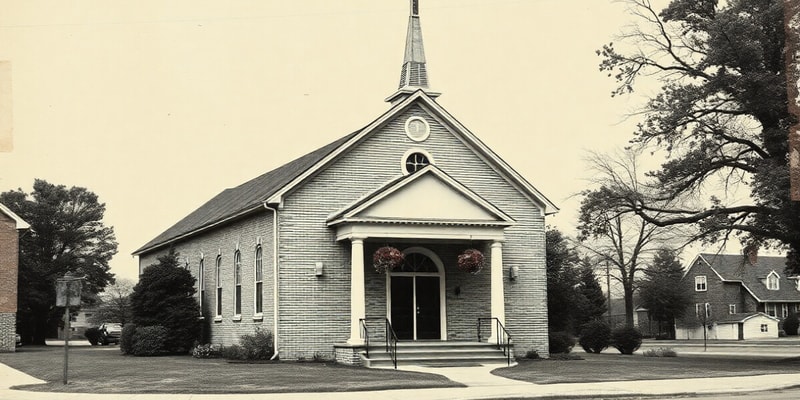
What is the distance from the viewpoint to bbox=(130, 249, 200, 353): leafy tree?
3462 cm

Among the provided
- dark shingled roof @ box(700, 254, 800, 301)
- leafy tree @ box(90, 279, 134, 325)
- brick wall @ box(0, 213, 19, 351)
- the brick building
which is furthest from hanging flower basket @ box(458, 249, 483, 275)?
leafy tree @ box(90, 279, 134, 325)

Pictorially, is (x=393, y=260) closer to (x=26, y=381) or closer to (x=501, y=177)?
(x=501, y=177)

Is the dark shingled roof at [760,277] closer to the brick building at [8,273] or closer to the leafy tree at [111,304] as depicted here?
the leafy tree at [111,304]

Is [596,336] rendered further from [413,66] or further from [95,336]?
[95,336]

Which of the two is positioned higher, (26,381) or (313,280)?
(313,280)

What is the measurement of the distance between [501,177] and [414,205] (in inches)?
190

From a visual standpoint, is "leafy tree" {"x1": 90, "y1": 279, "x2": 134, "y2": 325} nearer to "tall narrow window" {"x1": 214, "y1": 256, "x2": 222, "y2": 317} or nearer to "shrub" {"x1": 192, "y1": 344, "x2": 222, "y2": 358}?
"tall narrow window" {"x1": 214, "y1": 256, "x2": 222, "y2": 317}

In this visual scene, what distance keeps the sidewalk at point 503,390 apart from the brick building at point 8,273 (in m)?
17.9

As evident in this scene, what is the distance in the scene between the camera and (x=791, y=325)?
79.6m

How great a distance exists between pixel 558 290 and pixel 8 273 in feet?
80.3

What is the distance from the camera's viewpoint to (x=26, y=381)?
21641 mm

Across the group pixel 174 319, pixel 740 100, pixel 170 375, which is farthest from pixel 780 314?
pixel 170 375

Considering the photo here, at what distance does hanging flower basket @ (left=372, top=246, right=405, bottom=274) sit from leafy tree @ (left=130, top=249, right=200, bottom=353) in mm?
10071

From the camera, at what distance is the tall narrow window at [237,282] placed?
32906mm
